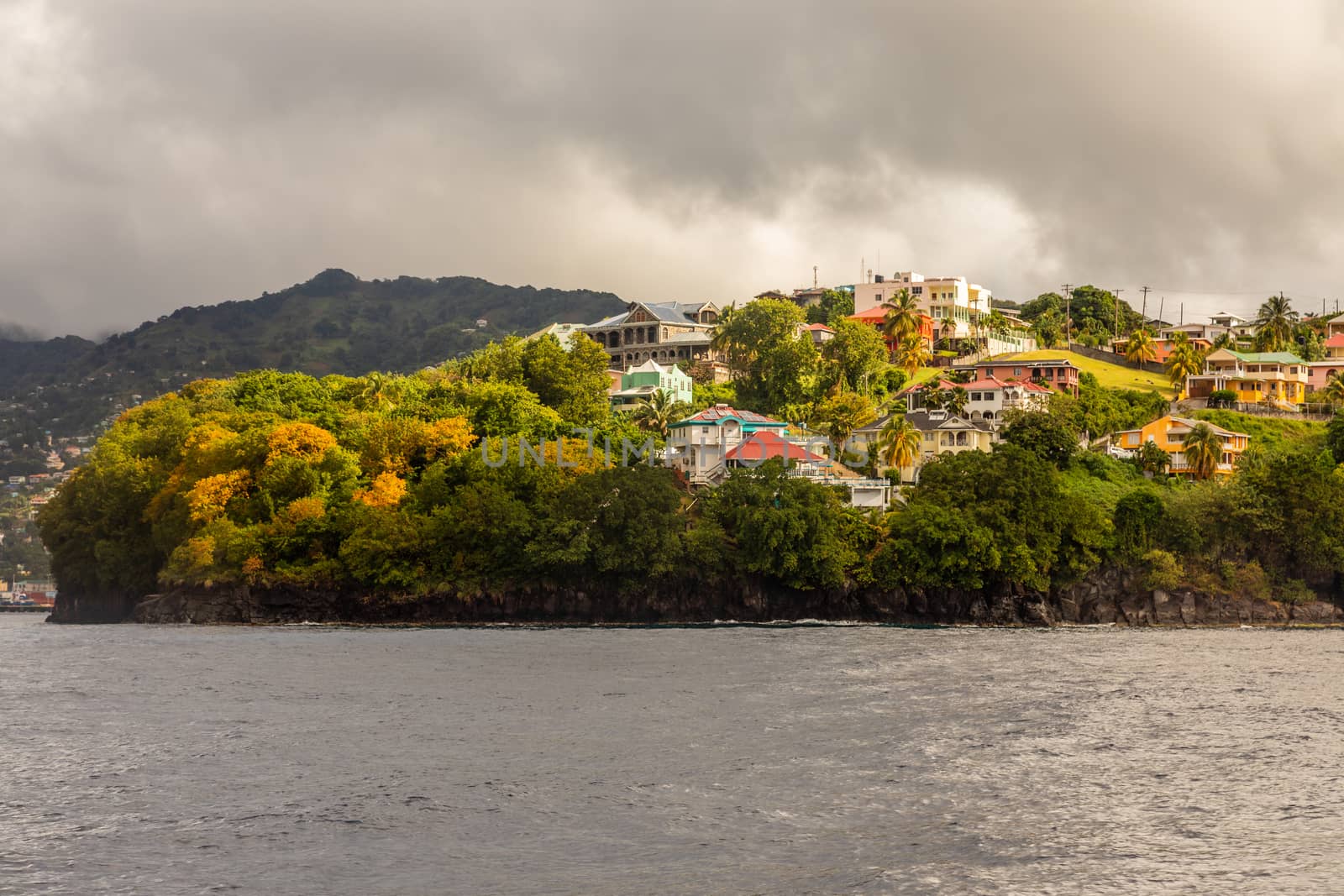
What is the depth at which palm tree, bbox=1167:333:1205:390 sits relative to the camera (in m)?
160

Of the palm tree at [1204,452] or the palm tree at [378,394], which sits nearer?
the palm tree at [1204,452]

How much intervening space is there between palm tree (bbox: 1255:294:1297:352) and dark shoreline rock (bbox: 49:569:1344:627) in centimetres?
8203

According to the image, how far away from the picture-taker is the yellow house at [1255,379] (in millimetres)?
160625

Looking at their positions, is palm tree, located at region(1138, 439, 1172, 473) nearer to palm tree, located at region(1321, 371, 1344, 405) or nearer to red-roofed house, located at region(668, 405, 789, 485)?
palm tree, located at region(1321, 371, 1344, 405)

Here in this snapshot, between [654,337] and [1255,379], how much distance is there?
2993 inches

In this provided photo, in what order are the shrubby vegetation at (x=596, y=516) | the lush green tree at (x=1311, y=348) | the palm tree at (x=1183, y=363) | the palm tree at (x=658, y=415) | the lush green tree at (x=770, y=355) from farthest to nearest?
the lush green tree at (x=1311, y=348) → the palm tree at (x=1183, y=363) → the lush green tree at (x=770, y=355) → the palm tree at (x=658, y=415) → the shrubby vegetation at (x=596, y=516)

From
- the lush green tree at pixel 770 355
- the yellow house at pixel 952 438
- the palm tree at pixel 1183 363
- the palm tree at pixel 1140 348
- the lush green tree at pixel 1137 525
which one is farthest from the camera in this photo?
the palm tree at pixel 1140 348

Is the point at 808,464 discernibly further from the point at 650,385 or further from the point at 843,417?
the point at 650,385

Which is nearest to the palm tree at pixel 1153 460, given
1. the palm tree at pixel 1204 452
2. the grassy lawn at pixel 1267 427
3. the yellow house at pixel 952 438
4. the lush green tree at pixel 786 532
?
the palm tree at pixel 1204 452

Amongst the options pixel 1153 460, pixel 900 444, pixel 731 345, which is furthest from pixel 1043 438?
pixel 731 345

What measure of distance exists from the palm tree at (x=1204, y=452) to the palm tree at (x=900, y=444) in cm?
2509

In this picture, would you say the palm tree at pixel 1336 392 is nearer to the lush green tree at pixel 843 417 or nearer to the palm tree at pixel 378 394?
the lush green tree at pixel 843 417

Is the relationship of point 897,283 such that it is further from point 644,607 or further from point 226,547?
point 226,547

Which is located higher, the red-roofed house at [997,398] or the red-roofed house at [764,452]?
the red-roofed house at [997,398]
